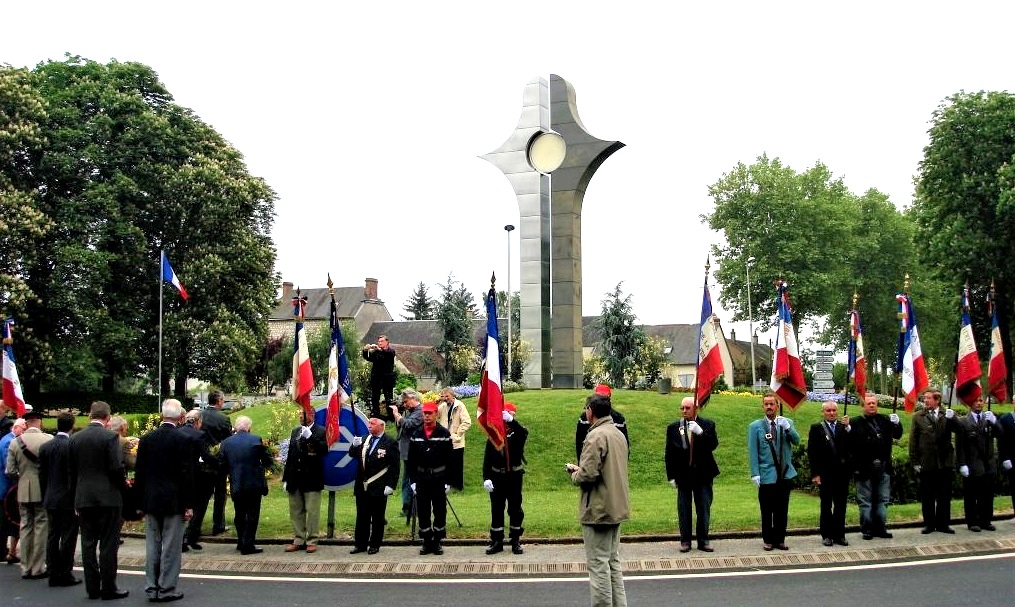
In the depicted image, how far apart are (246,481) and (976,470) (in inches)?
440

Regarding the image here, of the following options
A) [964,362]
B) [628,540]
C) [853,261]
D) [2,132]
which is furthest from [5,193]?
[853,261]

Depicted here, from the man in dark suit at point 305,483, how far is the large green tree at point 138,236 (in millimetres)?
26267

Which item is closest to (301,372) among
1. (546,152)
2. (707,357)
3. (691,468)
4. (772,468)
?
(691,468)

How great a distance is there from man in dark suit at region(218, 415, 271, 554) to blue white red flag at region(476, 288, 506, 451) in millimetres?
3411

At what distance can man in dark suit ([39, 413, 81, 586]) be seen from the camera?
1138 cm

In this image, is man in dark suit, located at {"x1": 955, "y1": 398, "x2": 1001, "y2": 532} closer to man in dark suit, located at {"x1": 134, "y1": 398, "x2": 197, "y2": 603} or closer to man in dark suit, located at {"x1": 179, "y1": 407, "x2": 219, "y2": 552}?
man in dark suit, located at {"x1": 134, "y1": 398, "x2": 197, "y2": 603}

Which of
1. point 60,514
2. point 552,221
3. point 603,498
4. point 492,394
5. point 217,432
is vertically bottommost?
point 60,514

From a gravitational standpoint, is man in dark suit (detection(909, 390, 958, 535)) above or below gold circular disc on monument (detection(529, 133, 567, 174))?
below

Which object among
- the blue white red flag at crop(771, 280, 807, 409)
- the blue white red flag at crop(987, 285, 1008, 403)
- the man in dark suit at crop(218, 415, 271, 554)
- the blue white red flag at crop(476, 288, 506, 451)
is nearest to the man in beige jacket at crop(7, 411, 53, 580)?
the man in dark suit at crop(218, 415, 271, 554)

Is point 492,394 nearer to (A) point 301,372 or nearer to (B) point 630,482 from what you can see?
(A) point 301,372

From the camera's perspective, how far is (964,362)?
1588cm

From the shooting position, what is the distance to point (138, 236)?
38781mm

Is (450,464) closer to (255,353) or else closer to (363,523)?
(363,523)

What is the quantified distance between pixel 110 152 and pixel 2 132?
495 cm
